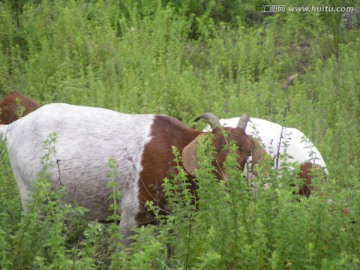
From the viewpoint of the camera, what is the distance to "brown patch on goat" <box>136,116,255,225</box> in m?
5.40

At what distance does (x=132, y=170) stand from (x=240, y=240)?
188cm

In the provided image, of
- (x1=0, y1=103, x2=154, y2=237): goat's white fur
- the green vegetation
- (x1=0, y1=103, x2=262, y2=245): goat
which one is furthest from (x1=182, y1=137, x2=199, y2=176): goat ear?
(x1=0, y1=103, x2=154, y2=237): goat's white fur

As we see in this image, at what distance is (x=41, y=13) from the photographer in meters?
11.5

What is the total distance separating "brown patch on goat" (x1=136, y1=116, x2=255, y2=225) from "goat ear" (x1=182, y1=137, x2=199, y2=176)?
0.11m

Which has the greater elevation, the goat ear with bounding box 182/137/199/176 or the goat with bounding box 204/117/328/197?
the goat ear with bounding box 182/137/199/176

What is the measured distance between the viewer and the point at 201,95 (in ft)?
29.9

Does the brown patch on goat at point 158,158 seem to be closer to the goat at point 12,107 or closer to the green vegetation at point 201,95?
the green vegetation at point 201,95

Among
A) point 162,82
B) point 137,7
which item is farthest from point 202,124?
point 137,7

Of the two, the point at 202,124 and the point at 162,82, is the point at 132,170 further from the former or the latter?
the point at 162,82

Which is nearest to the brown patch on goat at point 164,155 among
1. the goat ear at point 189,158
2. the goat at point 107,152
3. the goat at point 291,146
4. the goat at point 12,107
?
the goat at point 107,152

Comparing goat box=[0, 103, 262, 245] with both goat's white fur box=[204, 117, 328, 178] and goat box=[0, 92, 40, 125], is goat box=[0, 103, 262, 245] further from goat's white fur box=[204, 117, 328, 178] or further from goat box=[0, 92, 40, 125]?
goat box=[0, 92, 40, 125]

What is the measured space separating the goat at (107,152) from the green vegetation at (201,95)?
191 millimetres

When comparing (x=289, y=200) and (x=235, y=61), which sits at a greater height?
(x=289, y=200)

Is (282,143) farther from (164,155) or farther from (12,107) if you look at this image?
(12,107)
